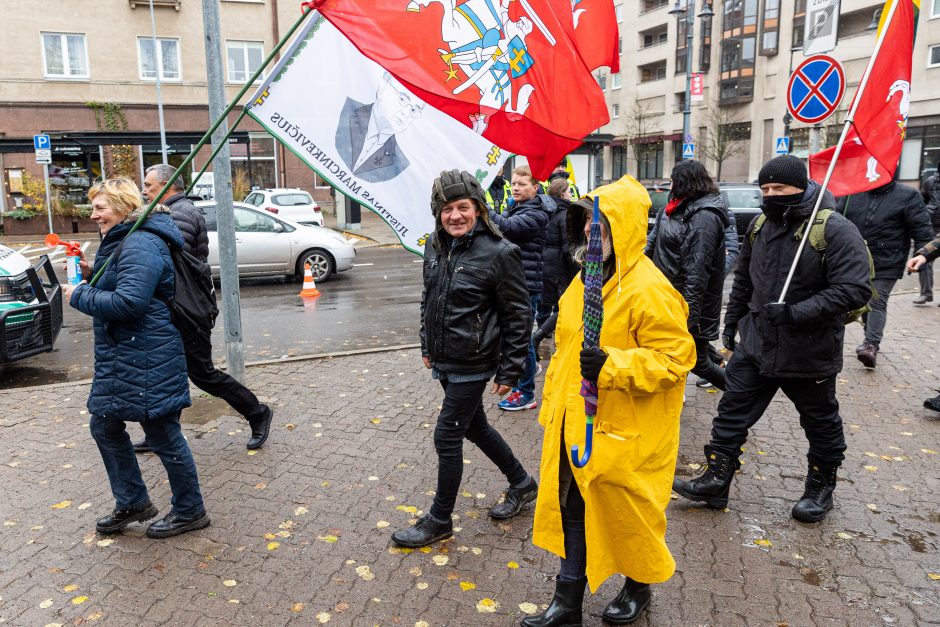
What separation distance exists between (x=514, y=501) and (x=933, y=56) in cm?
4079

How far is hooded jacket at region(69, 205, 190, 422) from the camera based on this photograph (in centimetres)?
367

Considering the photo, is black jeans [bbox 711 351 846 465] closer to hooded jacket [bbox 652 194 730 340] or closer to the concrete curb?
hooded jacket [bbox 652 194 730 340]

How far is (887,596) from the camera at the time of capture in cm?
344

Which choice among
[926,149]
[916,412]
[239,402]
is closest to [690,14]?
[926,149]

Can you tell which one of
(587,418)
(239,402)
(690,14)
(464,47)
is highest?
(690,14)

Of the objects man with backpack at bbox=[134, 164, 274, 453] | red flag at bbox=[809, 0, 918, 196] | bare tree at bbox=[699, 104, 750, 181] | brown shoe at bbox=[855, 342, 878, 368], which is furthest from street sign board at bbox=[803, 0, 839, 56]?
bare tree at bbox=[699, 104, 750, 181]

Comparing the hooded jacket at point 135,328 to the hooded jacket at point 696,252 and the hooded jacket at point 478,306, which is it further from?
the hooded jacket at point 696,252

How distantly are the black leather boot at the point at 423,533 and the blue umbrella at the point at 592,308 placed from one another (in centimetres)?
137

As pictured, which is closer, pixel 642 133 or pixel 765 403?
pixel 765 403

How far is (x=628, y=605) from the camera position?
10.7ft

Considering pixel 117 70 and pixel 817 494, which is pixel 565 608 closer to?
pixel 817 494

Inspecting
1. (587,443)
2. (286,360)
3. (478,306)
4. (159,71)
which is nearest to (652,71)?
(159,71)

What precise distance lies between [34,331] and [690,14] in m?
25.5

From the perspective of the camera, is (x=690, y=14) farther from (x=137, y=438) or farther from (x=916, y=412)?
(x=137, y=438)
